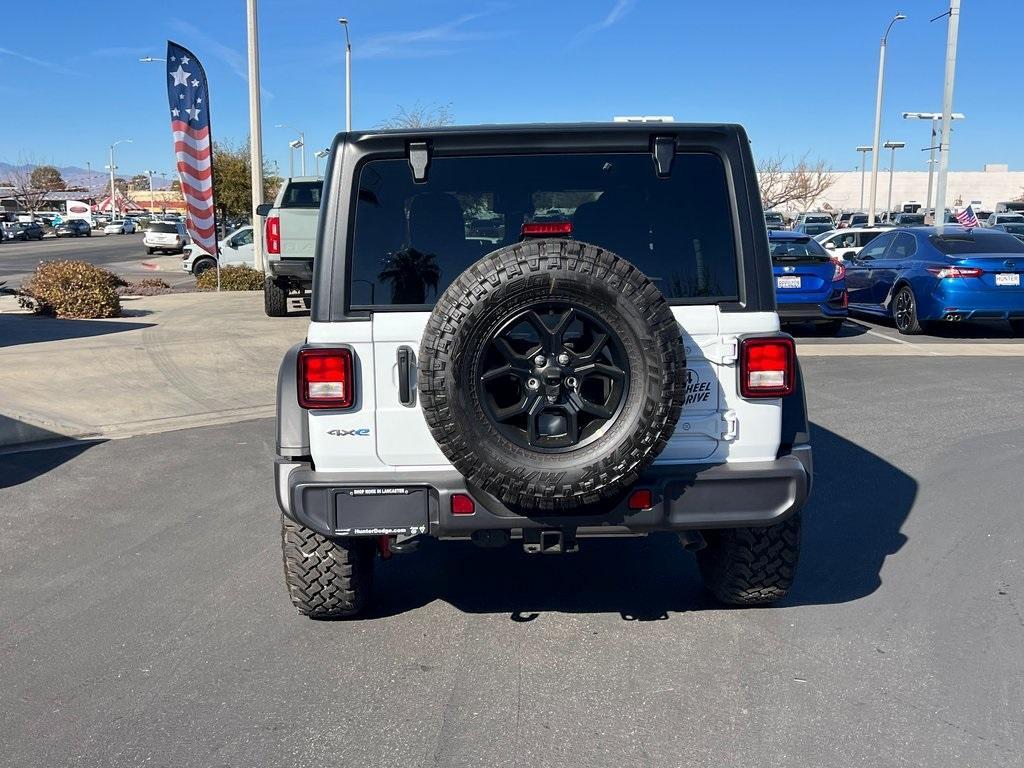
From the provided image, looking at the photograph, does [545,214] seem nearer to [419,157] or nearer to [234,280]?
[419,157]

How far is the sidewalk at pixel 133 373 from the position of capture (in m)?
8.81

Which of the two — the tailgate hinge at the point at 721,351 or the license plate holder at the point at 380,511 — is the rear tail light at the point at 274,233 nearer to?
the license plate holder at the point at 380,511

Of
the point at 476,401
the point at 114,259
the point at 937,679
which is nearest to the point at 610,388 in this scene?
the point at 476,401

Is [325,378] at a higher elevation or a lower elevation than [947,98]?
lower

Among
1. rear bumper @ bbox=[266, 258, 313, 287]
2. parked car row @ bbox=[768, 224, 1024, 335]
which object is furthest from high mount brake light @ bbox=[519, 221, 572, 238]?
rear bumper @ bbox=[266, 258, 313, 287]

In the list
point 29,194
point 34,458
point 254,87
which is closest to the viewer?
point 34,458

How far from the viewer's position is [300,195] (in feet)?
55.2

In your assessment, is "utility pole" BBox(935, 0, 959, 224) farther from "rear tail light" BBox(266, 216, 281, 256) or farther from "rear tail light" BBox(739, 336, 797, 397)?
"rear tail light" BBox(739, 336, 797, 397)

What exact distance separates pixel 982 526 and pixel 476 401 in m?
3.66

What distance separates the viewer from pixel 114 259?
1657 inches

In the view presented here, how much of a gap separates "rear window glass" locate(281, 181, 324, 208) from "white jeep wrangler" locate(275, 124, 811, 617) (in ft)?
42.9

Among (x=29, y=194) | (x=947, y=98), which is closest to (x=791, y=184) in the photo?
(x=947, y=98)

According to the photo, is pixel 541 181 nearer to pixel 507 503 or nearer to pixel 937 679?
pixel 507 503

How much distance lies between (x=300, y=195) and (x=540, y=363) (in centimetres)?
1399
